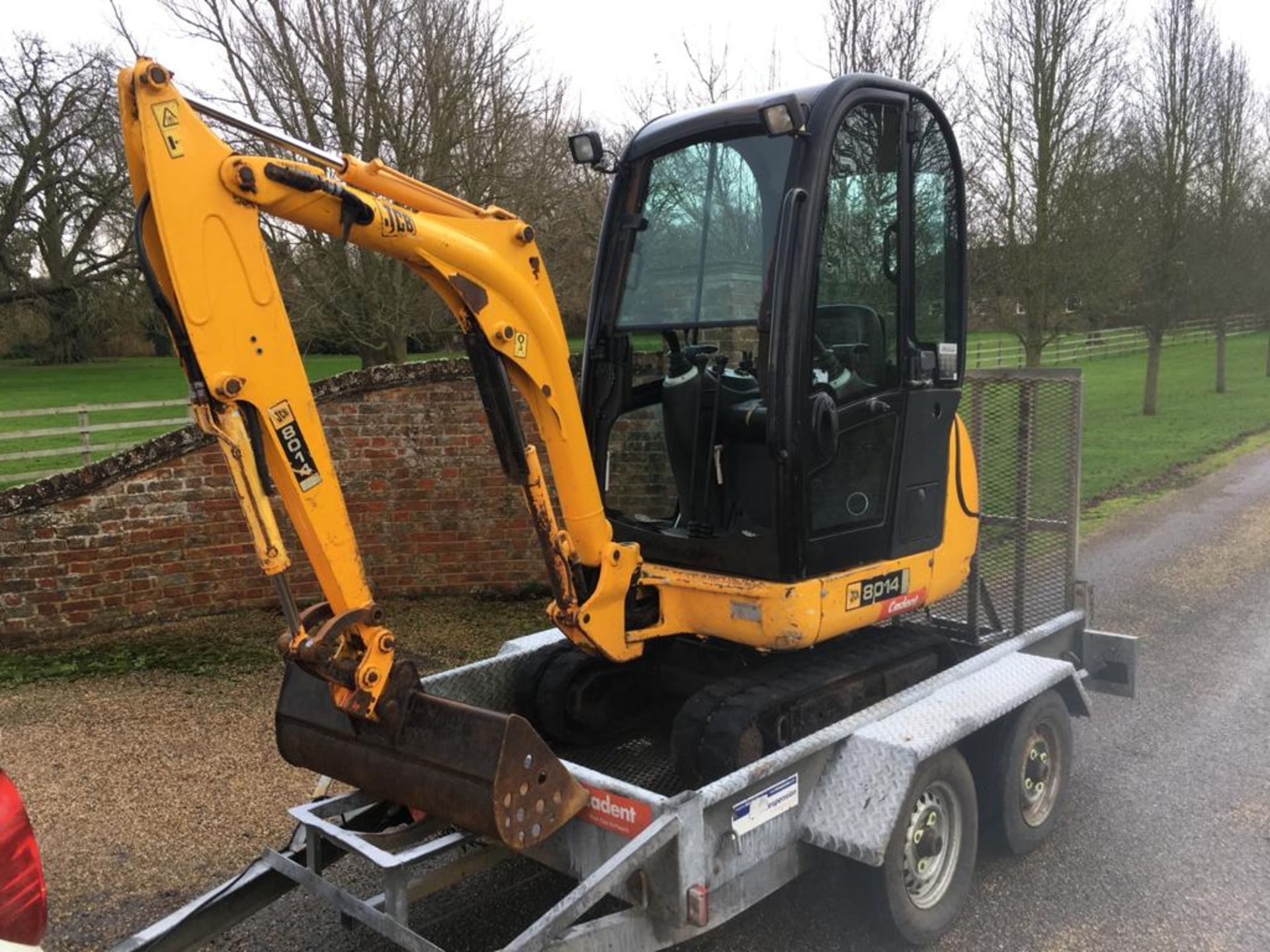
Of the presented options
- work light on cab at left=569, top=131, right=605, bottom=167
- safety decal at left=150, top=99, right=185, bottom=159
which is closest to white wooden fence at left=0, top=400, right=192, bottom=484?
work light on cab at left=569, top=131, right=605, bottom=167

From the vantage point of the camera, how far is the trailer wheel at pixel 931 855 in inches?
135

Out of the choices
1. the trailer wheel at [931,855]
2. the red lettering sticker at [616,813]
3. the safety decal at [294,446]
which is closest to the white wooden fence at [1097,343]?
the trailer wheel at [931,855]

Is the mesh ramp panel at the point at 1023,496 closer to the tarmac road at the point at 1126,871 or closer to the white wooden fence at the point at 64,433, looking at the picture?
the tarmac road at the point at 1126,871

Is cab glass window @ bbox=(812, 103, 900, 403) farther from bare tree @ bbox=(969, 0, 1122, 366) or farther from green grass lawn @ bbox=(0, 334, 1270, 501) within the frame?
bare tree @ bbox=(969, 0, 1122, 366)

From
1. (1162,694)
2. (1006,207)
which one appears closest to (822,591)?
(1162,694)

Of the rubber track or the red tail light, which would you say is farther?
the rubber track

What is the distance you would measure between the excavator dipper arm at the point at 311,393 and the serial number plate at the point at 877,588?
115 centimetres

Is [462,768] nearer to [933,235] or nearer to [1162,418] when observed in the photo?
[933,235]

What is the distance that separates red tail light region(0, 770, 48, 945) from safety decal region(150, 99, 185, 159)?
62.4 inches

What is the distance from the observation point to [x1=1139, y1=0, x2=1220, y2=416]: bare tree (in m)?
18.2

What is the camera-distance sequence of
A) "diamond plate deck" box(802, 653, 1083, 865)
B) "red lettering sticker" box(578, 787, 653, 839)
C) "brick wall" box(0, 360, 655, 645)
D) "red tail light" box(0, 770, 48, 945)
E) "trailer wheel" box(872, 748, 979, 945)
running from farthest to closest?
1. "brick wall" box(0, 360, 655, 645)
2. "trailer wheel" box(872, 748, 979, 945)
3. "diamond plate deck" box(802, 653, 1083, 865)
4. "red lettering sticker" box(578, 787, 653, 839)
5. "red tail light" box(0, 770, 48, 945)

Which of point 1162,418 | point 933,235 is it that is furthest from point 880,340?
point 1162,418

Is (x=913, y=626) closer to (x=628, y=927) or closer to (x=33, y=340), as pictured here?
(x=628, y=927)

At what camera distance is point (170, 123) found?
2.69 m
